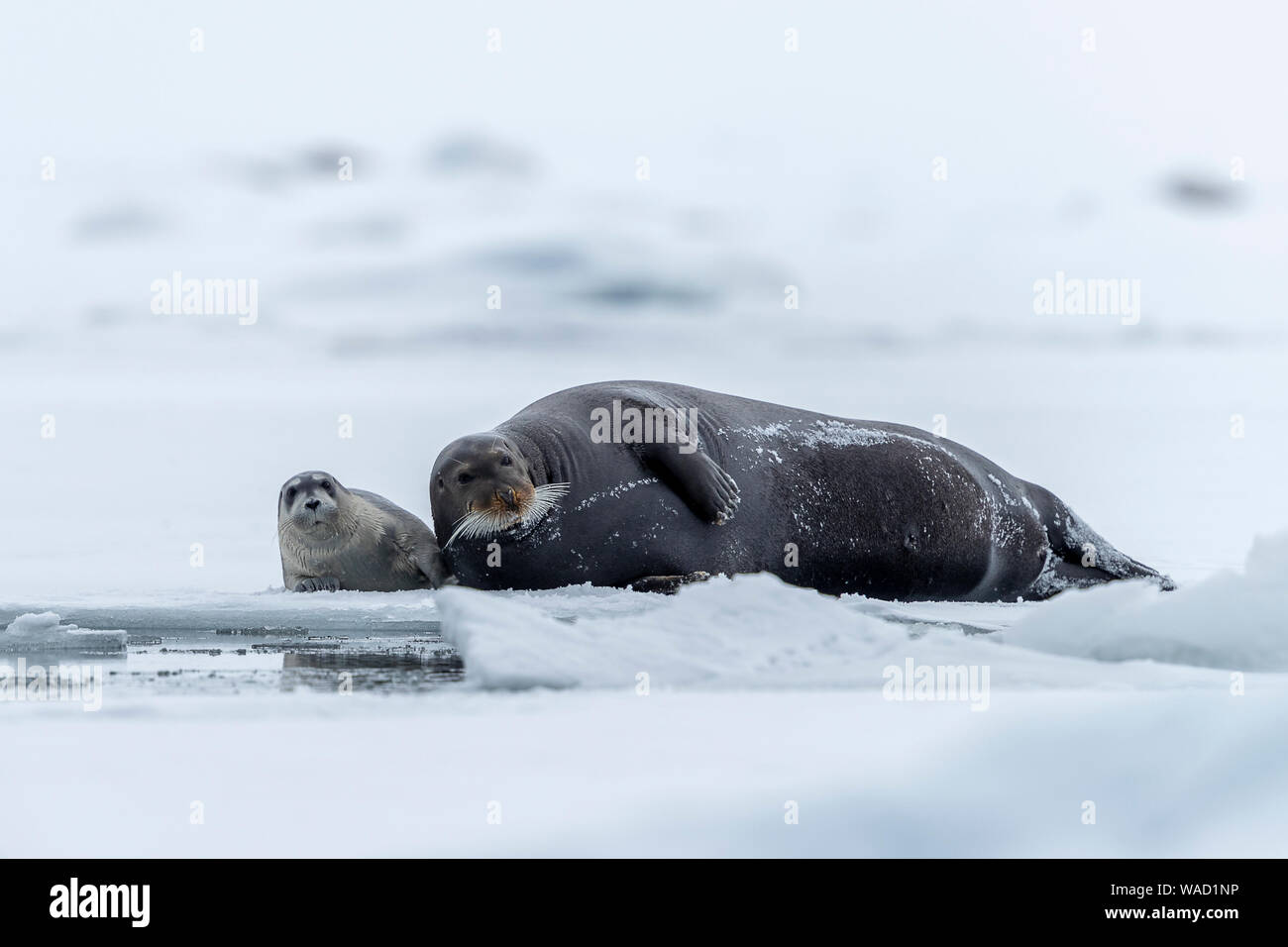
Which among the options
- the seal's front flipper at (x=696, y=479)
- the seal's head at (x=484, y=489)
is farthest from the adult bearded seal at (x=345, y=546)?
the seal's front flipper at (x=696, y=479)

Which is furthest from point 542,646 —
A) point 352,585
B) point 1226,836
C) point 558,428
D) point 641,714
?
point 352,585

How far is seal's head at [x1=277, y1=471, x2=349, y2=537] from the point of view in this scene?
7.36 meters

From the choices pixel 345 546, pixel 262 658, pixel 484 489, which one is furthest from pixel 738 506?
pixel 262 658

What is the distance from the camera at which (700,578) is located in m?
6.52

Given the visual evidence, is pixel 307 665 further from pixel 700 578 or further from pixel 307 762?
pixel 700 578

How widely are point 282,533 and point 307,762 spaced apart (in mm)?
4534

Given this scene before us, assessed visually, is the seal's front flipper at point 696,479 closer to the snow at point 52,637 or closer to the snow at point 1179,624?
the snow at point 1179,624

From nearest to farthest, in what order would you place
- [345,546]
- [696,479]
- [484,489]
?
1. [484,489]
2. [696,479]
3. [345,546]

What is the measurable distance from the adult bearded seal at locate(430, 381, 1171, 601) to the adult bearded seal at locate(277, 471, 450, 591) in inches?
22.7

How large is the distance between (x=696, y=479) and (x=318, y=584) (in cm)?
197

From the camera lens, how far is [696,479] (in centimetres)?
687

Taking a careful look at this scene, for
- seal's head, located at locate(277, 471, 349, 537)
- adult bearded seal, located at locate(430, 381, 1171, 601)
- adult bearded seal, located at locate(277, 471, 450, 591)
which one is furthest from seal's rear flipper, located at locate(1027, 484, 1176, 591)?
seal's head, located at locate(277, 471, 349, 537)

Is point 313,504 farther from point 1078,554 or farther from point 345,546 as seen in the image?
point 1078,554

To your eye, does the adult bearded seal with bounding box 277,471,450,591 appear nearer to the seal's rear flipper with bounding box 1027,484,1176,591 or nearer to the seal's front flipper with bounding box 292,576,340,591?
the seal's front flipper with bounding box 292,576,340,591
